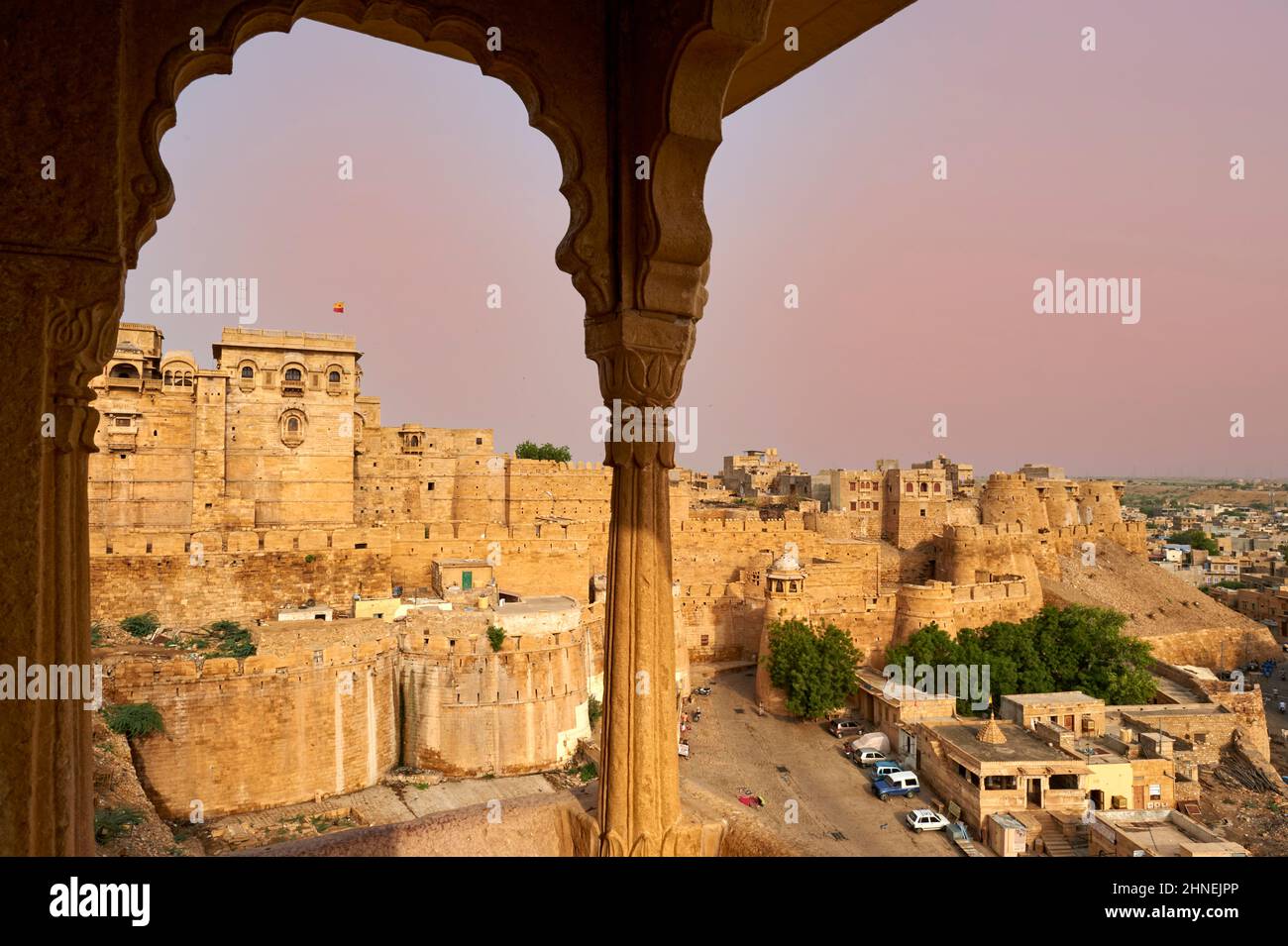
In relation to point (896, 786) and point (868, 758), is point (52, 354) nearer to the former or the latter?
point (896, 786)

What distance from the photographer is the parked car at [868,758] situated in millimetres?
18250

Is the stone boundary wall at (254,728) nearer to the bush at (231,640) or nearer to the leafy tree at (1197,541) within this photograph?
the bush at (231,640)

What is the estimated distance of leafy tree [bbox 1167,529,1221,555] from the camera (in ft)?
188

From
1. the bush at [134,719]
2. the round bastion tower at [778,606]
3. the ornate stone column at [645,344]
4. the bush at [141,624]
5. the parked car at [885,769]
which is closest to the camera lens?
the ornate stone column at [645,344]

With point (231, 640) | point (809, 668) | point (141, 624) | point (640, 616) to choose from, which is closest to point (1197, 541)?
point (809, 668)

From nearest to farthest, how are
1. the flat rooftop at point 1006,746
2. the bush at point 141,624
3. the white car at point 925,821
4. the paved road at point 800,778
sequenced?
the paved road at point 800,778, the white car at point 925,821, the bush at point 141,624, the flat rooftop at point 1006,746

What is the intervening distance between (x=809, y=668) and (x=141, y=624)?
1520 centimetres

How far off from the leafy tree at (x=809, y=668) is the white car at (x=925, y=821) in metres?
5.09

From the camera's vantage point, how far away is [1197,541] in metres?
58.9

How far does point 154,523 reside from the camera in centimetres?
2159

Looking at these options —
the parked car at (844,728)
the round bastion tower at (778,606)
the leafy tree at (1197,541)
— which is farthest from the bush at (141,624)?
the leafy tree at (1197,541)

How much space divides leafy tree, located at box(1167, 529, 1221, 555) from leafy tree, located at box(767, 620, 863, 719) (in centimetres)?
4630
